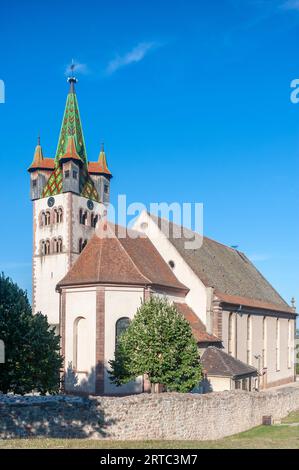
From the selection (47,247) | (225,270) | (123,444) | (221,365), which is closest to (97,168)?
(47,247)

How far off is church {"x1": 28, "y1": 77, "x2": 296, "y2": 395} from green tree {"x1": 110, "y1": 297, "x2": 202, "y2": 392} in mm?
4726

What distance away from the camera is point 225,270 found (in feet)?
169

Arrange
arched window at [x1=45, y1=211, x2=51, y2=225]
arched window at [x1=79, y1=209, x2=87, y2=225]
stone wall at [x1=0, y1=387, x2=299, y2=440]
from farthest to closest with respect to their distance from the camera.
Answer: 1. arched window at [x1=45, y1=211, x2=51, y2=225]
2. arched window at [x1=79, y1=209, x2=87, y2=225]
3. stone wall at [x1=0, y1=387, x2=299, y2=440]

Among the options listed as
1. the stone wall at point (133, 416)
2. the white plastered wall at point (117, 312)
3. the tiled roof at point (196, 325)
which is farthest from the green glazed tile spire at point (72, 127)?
the stone wall at point (133, 416)

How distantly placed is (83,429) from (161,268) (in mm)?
22820

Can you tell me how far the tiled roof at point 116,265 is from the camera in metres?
38.4

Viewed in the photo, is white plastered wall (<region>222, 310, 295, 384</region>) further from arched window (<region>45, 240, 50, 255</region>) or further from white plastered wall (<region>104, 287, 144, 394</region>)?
arched window (<region>45, 240, 50, 255</region>)

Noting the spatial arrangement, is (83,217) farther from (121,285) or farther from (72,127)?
(121,285)

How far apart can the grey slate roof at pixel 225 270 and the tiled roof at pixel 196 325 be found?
2.47m

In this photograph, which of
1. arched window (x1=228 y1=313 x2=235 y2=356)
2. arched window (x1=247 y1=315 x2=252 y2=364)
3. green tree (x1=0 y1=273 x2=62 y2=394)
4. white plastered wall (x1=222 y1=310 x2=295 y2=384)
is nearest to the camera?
green tree (x1=0 y1=273 x2=62 y2=394)

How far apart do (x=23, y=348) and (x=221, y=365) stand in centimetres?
1378

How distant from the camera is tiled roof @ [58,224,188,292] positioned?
38375 mm

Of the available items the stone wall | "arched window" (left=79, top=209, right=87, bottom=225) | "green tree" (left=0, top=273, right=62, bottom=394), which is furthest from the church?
the stone wall
